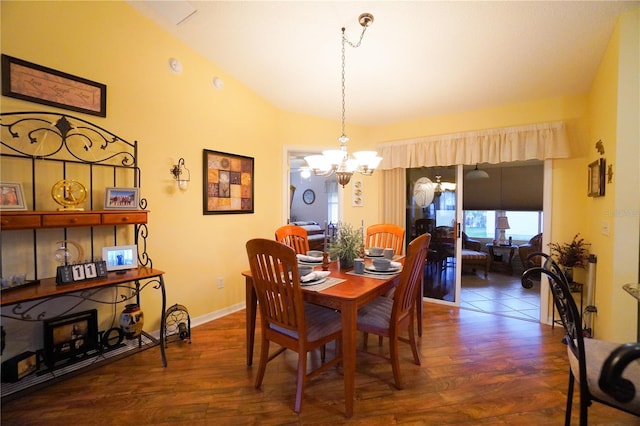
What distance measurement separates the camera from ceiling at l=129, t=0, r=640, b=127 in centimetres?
220

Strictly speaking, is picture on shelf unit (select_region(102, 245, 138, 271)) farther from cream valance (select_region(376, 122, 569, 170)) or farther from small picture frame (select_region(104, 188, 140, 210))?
cream valance (select_region(376, 122, 569, 170))

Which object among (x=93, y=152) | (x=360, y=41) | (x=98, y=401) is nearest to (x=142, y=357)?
(x=98, y=401)

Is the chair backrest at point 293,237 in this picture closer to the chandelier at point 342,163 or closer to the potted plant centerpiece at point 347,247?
the potted plant centerpiece at point 347,247

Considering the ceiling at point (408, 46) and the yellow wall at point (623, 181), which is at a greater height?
the ceiling at point (408, 46)

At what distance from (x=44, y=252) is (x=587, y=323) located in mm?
4726

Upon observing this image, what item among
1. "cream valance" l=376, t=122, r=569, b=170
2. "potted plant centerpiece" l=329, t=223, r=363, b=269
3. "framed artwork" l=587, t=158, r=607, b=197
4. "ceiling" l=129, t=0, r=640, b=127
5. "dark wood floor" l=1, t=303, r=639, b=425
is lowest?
"dark wood floor" l=1, t=303, r=639, b=425

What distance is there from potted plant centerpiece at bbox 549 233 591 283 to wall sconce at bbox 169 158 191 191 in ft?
12.6

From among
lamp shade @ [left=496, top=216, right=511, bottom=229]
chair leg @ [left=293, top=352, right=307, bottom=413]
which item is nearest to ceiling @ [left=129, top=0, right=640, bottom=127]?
chair leg @ [left=293, top=352, right=307, bottom=413]

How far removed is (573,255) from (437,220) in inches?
59.1

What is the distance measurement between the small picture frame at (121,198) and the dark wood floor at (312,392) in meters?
1.25

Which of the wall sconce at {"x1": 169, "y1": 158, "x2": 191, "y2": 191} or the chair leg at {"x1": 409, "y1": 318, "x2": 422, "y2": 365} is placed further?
the wall sconce at {"x1": 169, "y1": 158, "x2": 191, "y2": 191}

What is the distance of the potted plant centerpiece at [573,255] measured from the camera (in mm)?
2979

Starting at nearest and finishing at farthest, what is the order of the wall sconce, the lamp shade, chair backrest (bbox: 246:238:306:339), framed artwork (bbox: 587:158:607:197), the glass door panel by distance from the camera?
chair backrest (bbox: 246:238:306:339) < framed artwork (bbox: 587:158:607:197) < the wall sconce < the glass door panel < the lamp shade

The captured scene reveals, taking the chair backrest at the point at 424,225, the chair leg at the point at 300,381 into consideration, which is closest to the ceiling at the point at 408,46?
the chair backrest at the point at 424,225
